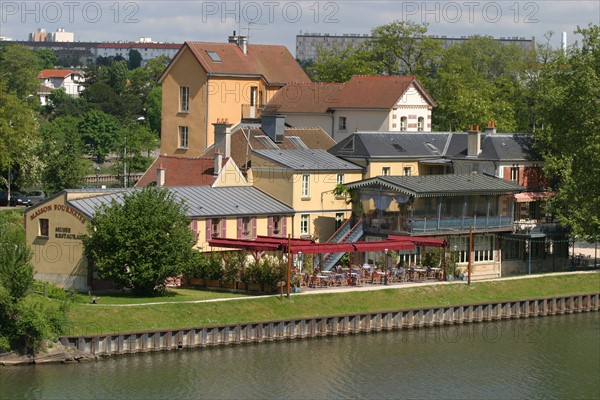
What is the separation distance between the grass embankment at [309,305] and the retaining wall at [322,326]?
492 millimetres

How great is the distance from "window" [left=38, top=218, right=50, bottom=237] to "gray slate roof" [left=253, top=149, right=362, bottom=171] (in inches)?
660

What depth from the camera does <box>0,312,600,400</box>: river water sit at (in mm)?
57688

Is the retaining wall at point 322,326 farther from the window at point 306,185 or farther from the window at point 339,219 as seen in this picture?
the window at point 306,185

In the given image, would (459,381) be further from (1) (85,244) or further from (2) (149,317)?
(1) (85,244)

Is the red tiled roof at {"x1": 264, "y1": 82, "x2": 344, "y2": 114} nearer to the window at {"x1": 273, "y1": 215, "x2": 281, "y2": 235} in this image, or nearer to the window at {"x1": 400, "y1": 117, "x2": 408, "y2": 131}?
the window at {"x1": 400, "y1": 117, "x2": 408, "y2": 131}

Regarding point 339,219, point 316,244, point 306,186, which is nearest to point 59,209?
point 316,244

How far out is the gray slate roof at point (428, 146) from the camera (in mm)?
88812

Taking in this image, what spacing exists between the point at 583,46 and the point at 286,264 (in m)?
30.8

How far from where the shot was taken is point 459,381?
61.1m

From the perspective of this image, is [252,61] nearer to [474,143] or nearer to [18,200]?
[18,200]

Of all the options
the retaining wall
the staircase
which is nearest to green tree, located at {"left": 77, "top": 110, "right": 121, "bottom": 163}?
the staircase

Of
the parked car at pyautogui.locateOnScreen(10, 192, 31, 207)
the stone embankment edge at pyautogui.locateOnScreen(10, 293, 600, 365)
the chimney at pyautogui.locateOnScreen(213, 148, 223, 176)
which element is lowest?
the stone embankment edge at pyautogui.locateOnScreen(10, 293, 600, 365)

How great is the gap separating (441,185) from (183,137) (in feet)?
87.8

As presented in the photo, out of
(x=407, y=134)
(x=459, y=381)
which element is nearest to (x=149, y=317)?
(x=459, y=381)
